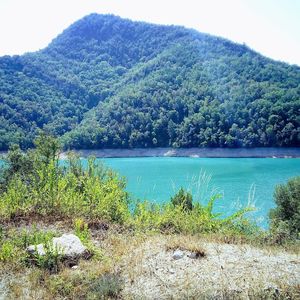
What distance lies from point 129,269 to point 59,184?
81.8 inches

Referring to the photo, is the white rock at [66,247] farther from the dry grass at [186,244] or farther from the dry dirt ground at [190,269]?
the dry grass at [186,244]

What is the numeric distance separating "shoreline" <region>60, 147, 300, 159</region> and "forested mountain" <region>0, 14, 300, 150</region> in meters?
2.04

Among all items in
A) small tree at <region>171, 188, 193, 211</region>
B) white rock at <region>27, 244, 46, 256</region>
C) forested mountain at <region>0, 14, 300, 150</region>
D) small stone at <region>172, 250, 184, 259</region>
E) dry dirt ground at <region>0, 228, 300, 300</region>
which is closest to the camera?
dry dirt ground at <region>0, 228, 300, 300</region>

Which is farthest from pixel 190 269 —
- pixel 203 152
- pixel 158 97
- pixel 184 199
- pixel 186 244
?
pixel 158 97

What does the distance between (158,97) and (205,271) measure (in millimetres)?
106679

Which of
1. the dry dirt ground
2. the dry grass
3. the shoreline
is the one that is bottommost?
the shoreline

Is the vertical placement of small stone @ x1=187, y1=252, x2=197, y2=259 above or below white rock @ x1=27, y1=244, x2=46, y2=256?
below

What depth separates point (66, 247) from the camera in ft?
12.8

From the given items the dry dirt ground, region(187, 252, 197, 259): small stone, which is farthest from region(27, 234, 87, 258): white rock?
region(187, 252, 197, 259): small stone

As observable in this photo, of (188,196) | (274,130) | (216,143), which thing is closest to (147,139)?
(216,143)

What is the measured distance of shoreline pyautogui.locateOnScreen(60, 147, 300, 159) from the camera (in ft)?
229

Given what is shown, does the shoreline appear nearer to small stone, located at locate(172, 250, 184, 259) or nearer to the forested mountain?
the forested mountain

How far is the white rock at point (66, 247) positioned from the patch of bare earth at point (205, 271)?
537mm

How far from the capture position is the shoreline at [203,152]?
229ft
